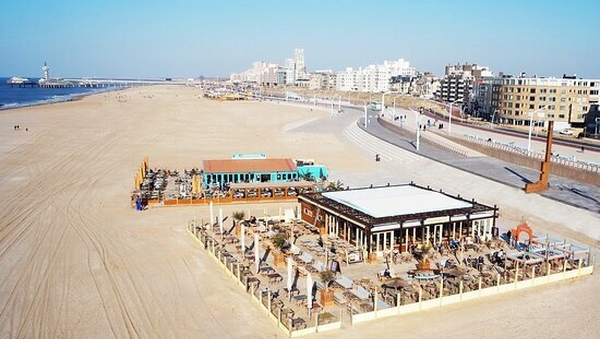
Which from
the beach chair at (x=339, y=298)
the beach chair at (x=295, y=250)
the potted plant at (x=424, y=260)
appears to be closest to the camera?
the beach chair at (x=339, y=298)

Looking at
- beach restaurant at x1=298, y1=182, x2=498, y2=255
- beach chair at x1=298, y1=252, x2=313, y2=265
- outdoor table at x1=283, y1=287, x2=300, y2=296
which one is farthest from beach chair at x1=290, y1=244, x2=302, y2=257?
outdoor table at x1=283, y1=287, x2=300, y2=296

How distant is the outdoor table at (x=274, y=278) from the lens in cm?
1724

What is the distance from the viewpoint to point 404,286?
16203 mm

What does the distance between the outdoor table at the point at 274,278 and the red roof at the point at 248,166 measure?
1408 centimetres

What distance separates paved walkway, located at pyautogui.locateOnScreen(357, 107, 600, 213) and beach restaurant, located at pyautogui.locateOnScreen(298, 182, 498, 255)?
23.4 feet

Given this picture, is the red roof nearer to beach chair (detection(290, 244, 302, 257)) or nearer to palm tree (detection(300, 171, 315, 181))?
palm tree (detection(300, 171, 315, 181))

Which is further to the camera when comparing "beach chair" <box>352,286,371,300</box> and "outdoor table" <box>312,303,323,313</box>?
"beach chair" <box>352,286,371,300</box>

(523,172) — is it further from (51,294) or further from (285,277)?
(51,294)

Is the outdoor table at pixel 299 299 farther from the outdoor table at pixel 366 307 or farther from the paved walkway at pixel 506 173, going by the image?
the paved walkway at pixel 506 173

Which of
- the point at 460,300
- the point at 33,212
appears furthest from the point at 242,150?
the point at 460,300

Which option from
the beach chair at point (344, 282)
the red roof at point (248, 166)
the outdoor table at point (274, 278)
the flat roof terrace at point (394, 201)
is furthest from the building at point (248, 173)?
the beach chair at point (344, 282)

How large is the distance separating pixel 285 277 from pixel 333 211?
4.96 metres

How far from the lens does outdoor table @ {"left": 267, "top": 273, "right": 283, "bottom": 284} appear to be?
17236mm

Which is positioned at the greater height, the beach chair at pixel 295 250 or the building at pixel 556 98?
the building at pixel 556 98
